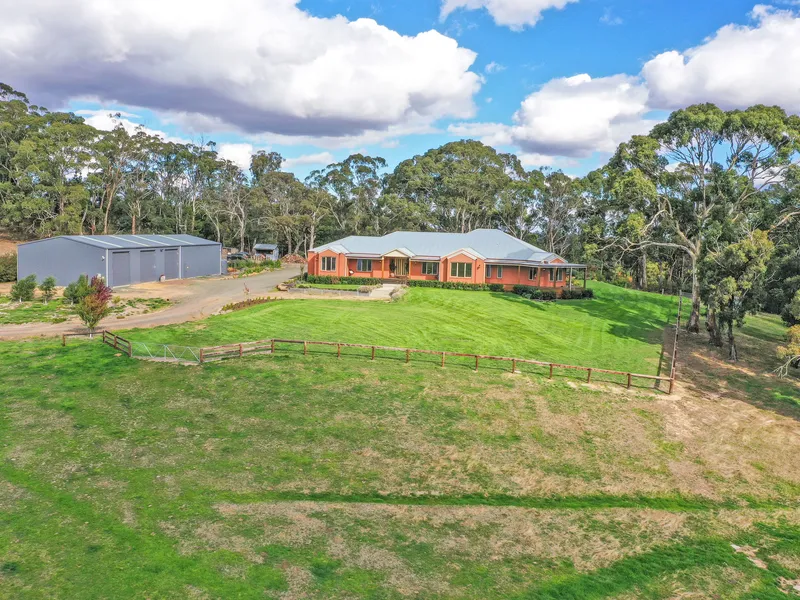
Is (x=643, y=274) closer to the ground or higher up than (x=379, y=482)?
higher up

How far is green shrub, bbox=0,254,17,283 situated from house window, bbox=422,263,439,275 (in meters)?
37.2

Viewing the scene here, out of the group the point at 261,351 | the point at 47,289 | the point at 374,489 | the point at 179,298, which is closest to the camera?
the point at 374,489

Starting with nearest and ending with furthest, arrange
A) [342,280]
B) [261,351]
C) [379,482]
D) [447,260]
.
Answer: [379,482], [261,351], [342,280], [447,260]

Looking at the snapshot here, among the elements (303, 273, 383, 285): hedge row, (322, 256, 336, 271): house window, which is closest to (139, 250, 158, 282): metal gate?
(303, 273, 383, 285): hedge row

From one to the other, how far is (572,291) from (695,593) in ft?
125

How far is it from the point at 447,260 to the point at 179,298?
23.6 metres

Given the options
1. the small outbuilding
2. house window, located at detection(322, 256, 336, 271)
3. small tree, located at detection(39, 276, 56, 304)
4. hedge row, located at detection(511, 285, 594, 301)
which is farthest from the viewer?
the small outbuilding

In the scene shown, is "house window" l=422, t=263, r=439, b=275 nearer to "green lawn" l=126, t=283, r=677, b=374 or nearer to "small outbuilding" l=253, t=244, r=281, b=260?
"green lawn" l=126, t=283, r=677, b=374

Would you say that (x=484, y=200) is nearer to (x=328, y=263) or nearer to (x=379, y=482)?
(x=328, y=263)

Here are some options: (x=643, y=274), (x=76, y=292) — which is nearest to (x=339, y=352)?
(x=76, y=292)

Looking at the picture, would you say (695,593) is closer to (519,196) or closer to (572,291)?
(572,291)

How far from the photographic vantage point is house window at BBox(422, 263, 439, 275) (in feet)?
169

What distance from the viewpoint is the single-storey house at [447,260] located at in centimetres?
4947

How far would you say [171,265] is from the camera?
5206 cm
